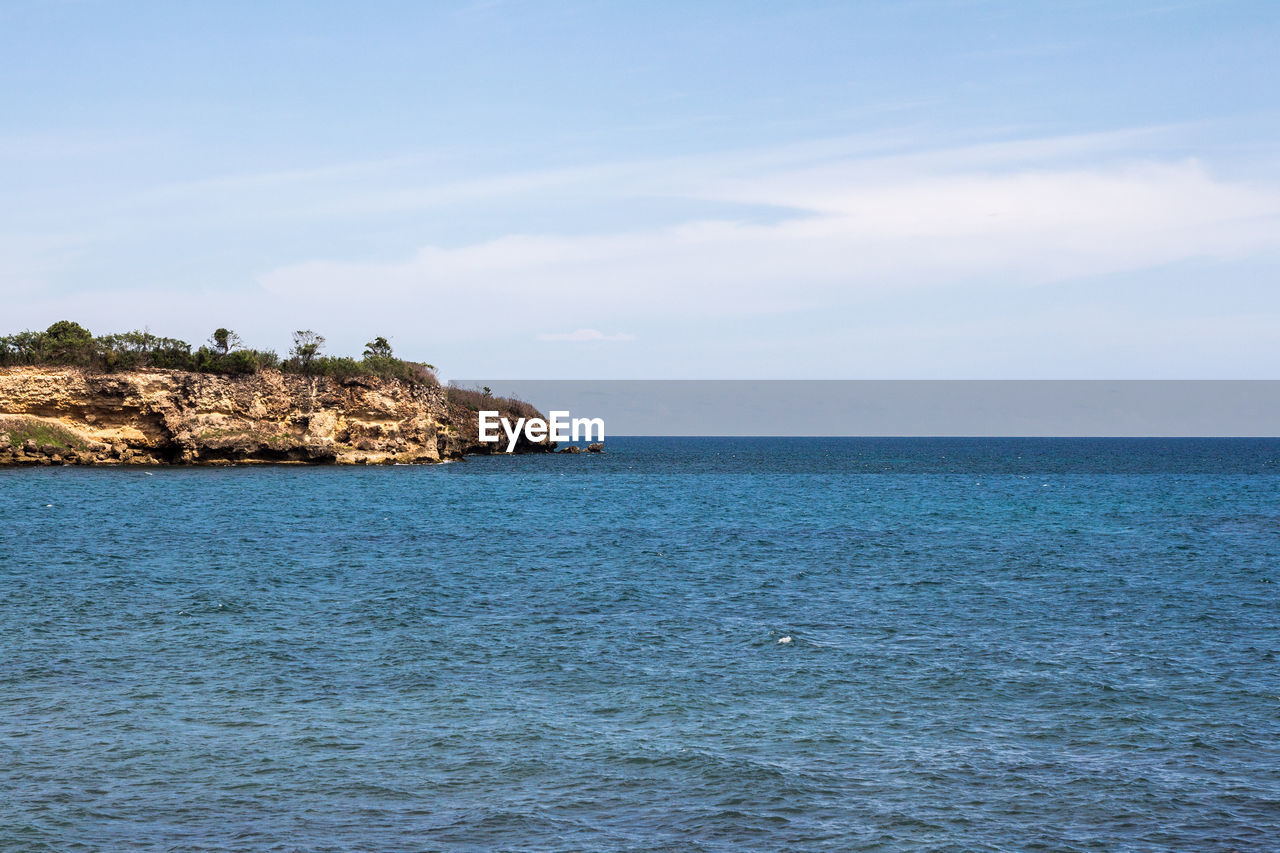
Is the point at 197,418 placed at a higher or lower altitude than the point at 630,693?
higher

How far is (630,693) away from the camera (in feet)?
70.6

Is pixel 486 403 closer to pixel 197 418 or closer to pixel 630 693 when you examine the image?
pixel 197 418

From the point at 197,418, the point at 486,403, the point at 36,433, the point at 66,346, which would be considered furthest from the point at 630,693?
the point at 486,403

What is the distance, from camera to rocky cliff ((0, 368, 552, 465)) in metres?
91.4

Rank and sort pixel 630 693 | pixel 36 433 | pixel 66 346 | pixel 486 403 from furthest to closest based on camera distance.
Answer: pixel 486 403, pixel 66 346, pixel 36 433, pixel 630 693

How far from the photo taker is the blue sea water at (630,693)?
1485 centimetres

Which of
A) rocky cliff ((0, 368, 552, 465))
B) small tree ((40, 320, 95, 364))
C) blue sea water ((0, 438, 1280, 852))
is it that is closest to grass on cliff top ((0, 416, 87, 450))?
rocky cliff ((0, 368, 552, 465))

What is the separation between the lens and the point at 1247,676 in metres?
23.0

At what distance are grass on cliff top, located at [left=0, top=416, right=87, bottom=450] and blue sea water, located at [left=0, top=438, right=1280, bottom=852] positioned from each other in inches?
2000

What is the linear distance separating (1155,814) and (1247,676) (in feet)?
32.6

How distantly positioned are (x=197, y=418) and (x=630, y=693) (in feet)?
283

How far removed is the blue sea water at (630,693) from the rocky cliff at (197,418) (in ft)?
165

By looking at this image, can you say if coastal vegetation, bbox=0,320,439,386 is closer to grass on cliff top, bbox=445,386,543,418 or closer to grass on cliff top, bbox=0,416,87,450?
grass on cliff top, bbox=0,416,87,450

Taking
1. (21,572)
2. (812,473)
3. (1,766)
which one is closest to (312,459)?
(812,473)
